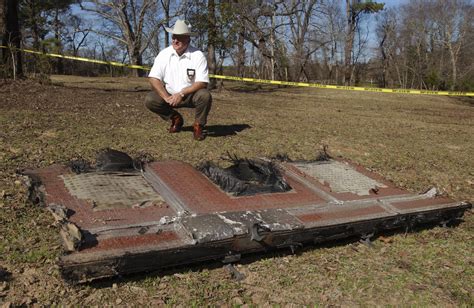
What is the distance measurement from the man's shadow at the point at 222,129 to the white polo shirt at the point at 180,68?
852mm

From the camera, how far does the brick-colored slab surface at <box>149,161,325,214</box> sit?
279cm

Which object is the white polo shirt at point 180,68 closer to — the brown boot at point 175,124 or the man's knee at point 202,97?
the man's knee at point 202,97

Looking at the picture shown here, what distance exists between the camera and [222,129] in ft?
21.1

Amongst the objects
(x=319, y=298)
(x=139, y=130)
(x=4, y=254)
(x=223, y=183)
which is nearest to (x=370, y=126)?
(x=139, y=130)

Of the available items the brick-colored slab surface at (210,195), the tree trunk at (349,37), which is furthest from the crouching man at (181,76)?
the tree trunk at (349,37)

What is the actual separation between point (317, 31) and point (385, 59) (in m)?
17.9

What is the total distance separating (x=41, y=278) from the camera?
7.54 ft

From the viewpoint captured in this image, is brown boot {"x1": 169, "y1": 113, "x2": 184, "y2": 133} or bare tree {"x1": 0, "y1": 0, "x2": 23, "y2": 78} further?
bare tree {"x1": 0, "y1": 0, "x2": 23, "y2": 78}

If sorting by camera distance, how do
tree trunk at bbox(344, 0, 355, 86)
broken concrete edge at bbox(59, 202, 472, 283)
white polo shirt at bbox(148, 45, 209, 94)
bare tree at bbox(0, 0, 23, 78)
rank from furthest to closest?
tree trunk at bbox(344, 0, 355, 86) < bare tree at bbox(0, 0, 23, 78) < white polo shirt at bbox(148, 45, 209, 94) < broken concrete edge at bbox(59, 202, 472, 283)

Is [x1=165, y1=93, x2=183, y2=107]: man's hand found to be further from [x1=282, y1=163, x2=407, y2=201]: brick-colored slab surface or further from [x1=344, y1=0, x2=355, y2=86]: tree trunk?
[x1=344, y1=0, x2=355, y2=86]: tree trunk

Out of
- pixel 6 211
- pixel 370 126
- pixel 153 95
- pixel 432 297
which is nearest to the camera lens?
pixel 432 297

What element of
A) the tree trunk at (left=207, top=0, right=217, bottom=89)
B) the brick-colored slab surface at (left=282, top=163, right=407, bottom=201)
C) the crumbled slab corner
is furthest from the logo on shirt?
the tree trunk at (left=207, top=0, right=217, bottom=89)

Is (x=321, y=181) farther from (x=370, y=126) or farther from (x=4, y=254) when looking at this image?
(x=370, y=126)

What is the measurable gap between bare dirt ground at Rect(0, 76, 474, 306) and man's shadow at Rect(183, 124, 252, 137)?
0.03m
